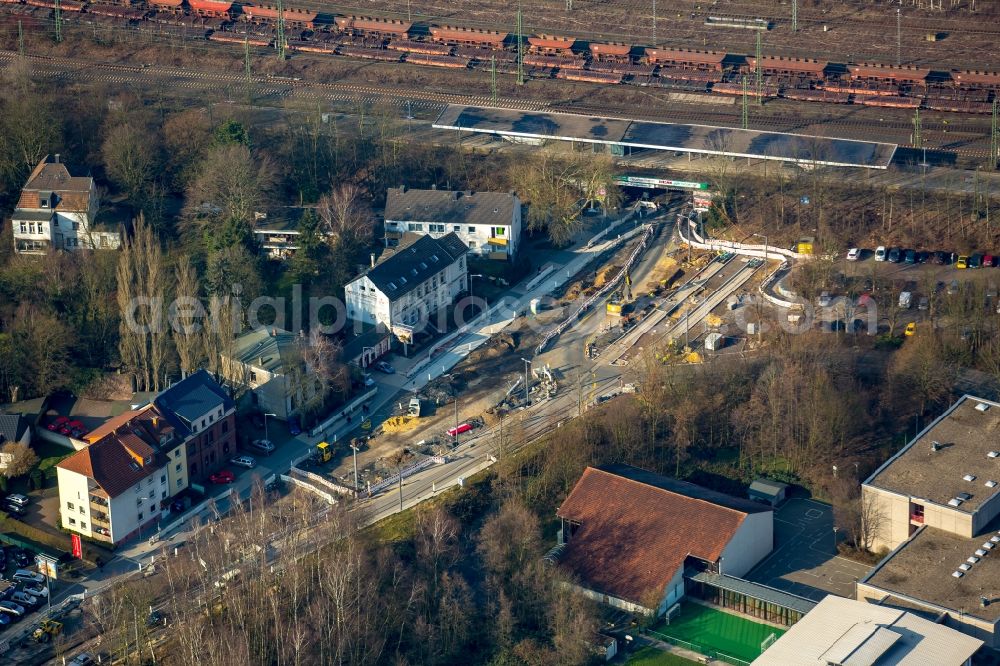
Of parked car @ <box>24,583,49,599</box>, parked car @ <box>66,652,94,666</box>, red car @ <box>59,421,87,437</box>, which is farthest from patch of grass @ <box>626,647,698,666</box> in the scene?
red car @ <box>59,421,87,437</box>

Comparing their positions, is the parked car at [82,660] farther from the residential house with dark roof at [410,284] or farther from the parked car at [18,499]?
the residential house with dark roof at [410,284]

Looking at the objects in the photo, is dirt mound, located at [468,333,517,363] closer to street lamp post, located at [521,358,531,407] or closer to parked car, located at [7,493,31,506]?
street lamp post, located at [521,358,531,407]

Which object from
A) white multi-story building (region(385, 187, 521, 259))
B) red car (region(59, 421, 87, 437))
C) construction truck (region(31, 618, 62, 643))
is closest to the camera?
construction truck (region(31, 618, 62, 643))

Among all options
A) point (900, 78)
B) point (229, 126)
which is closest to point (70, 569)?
point (229, 126)

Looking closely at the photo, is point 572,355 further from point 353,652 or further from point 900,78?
point 900,78

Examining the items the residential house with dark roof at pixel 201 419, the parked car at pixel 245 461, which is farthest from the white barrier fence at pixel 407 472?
the residential house with dark roof at pixel 201 419
